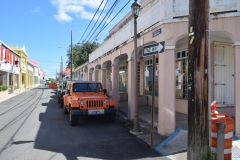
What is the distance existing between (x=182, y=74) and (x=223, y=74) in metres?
1.80

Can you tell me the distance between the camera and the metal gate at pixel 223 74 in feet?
28.2

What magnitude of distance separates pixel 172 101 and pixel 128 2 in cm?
552

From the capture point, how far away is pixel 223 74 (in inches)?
339

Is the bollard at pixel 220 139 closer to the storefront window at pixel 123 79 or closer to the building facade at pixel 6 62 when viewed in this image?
the storefront window at pixel 123 79

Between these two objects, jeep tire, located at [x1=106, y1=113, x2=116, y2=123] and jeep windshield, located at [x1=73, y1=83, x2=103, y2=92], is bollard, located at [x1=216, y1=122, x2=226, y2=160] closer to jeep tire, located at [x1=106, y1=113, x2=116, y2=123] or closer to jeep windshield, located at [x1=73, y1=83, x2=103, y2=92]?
jeep tire, located at [x1=106, y1=113, x2=116, y2=123]

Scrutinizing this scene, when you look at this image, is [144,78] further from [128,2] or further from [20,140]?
[20,140]

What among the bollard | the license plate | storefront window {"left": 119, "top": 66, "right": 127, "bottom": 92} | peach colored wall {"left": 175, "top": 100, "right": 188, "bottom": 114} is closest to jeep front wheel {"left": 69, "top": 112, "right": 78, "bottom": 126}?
the license plate

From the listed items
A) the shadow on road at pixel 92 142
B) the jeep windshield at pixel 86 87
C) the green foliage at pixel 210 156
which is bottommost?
the shadow on road at pixel 92 142

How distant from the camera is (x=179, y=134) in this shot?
6410 millimetres

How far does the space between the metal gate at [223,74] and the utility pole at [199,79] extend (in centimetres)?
519

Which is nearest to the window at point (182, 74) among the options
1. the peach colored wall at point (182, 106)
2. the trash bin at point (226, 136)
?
the peach colored wall at point (182, 106)

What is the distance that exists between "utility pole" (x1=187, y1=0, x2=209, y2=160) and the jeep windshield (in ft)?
22.5

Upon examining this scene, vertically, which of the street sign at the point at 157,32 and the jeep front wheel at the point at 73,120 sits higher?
the street sign at the point at 157,32

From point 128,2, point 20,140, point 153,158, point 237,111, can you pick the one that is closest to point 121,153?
point 153,158
